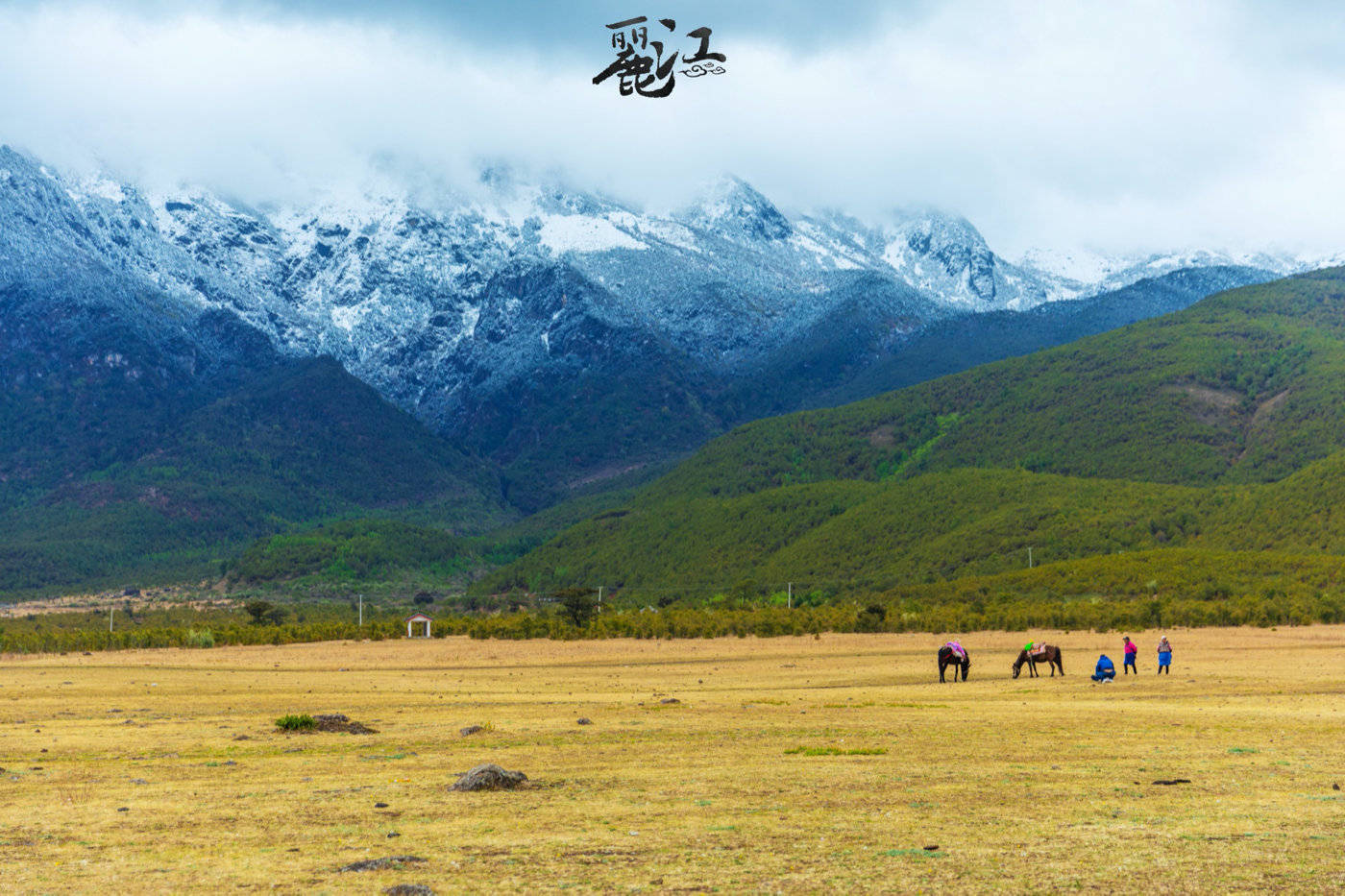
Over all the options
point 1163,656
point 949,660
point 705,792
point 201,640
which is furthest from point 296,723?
point 201,640

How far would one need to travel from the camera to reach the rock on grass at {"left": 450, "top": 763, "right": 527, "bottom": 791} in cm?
2388

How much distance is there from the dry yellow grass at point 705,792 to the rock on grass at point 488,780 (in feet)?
1.54

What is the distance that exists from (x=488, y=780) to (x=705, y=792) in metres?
3.80

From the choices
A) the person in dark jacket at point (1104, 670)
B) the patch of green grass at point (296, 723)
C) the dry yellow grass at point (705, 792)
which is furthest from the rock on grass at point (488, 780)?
the person in dark jacket at point (1104, 670)

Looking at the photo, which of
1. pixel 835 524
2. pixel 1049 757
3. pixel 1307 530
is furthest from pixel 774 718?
pixel 835 524

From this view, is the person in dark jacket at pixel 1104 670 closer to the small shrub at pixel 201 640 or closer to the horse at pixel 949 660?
the horse at pixel 949 660

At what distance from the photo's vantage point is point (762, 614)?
348ft

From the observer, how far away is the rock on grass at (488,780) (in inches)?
940

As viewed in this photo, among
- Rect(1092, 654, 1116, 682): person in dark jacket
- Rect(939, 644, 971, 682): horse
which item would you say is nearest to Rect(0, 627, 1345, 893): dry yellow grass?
Rect(1092, 654, 1116, 682): person in dark jacket

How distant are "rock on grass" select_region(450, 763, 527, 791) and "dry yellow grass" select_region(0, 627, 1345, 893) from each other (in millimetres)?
470

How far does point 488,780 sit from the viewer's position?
23922 millimetres

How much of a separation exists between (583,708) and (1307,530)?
379ft

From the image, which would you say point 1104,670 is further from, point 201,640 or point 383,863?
point 201,640

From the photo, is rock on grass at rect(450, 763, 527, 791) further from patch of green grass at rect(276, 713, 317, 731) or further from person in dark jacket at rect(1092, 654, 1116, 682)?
person in dark jacket at rect(1092, 654, 1116, 682)
